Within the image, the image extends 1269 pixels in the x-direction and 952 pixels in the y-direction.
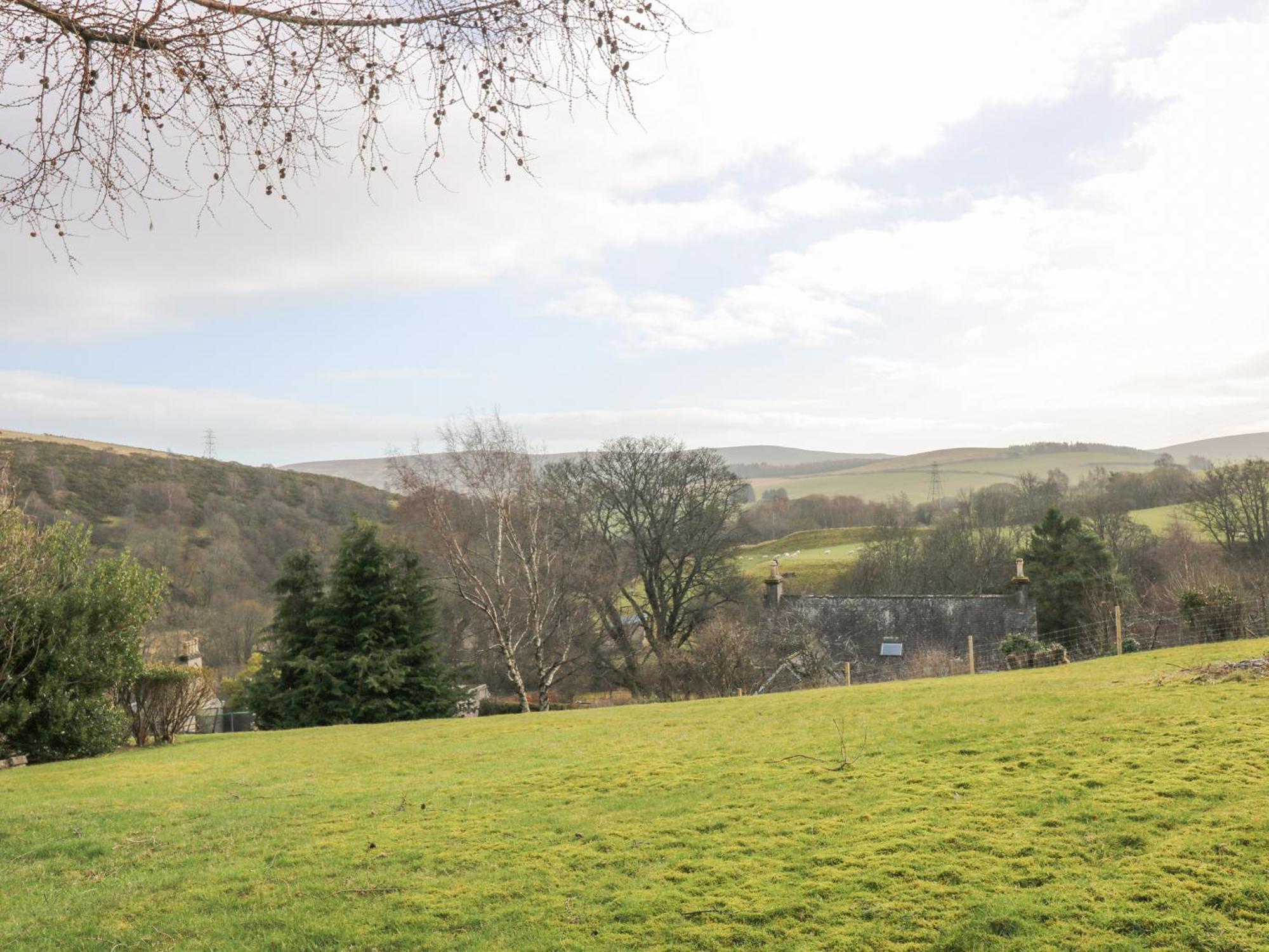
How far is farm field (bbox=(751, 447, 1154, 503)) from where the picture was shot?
9588 cm

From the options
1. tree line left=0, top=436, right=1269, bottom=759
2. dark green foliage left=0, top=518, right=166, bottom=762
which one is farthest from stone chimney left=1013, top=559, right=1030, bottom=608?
dark green foliage left=0, top=518, right=166, bottom=762

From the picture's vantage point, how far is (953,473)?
10819 cm

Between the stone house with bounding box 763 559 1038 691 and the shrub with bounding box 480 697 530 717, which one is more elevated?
the stone house with bounding box 763 559 1038 691

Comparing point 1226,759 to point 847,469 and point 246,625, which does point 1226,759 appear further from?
point 847,469

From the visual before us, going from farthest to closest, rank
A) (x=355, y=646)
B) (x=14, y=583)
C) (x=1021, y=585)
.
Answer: (x=1021, y=585) < (x=355, y=646) < (x=14, y=583)

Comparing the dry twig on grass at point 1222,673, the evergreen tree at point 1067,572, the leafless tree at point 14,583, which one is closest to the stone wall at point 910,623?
the evergreen tree at point 1067,572

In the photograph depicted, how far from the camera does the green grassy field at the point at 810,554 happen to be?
51.2 meters

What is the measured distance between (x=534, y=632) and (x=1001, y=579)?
29863 millimetres

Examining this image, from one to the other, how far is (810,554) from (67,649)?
168ft

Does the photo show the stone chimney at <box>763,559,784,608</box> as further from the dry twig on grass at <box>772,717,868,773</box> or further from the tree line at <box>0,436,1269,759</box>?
the dry twig on grass at <box>772,717,868,773</box>

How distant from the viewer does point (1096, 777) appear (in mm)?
7281

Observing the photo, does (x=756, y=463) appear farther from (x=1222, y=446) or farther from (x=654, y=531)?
(x=654, y=531)

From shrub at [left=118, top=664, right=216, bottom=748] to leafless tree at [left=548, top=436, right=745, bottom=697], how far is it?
2044 centimetres

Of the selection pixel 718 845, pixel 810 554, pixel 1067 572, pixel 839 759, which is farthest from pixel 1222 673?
pixel 810 554
